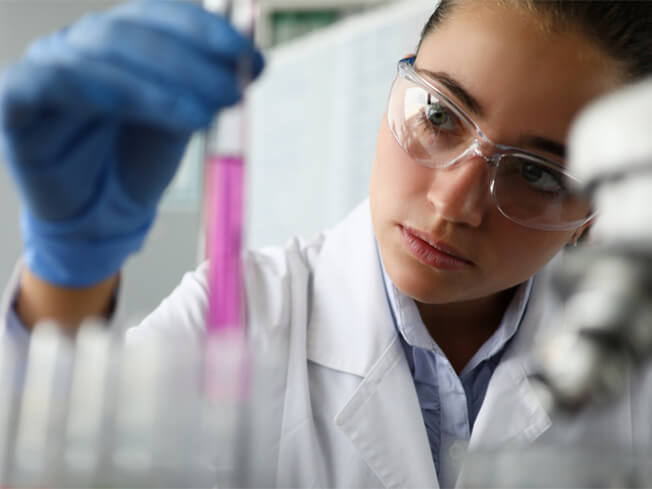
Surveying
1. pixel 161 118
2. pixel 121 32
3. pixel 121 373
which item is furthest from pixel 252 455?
pixel 121 32

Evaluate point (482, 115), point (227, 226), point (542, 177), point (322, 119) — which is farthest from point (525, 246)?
point (322, 119)

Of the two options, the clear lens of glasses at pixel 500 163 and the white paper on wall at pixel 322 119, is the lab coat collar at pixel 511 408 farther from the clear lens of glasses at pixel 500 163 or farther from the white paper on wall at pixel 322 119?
the white paper on wall at pixel 322 119

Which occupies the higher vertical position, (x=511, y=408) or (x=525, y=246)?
(x=525, y=246)

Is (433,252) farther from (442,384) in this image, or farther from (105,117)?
(105,117)

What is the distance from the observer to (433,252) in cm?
97

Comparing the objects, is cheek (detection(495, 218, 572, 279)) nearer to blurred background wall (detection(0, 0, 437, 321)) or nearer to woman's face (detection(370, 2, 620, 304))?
woman's face (detection(370, 2, 620, 304))

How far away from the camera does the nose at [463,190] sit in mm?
910

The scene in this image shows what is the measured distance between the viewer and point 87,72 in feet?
2.01

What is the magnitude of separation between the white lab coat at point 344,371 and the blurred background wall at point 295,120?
4.41 ft

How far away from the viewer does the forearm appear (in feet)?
2.24

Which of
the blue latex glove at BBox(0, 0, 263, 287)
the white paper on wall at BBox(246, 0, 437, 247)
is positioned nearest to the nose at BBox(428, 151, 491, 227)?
the blue latex glove at BBox(0, 0, 263, 287)

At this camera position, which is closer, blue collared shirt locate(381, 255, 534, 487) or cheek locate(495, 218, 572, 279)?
cheek locate(495, 218, 572, 279)

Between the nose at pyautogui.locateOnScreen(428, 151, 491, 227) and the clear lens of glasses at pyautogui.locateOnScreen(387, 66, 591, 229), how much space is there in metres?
0.01

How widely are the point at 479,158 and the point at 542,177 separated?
11 cm
